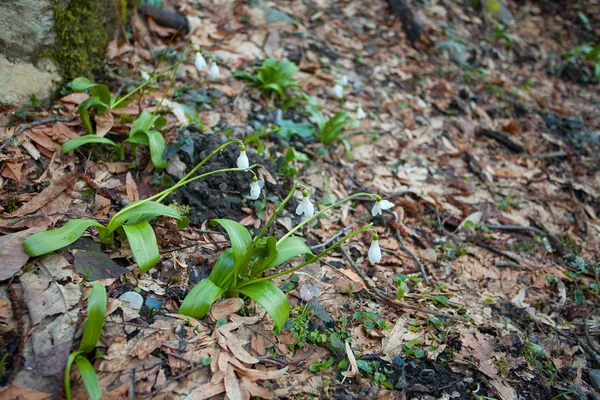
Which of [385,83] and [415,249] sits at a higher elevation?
[385,83]

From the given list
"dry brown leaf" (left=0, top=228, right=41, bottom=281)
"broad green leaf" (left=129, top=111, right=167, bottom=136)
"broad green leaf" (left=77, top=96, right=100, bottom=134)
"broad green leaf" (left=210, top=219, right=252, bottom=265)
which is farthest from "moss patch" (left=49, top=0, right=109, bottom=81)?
"broad green leaf" (left=210, top=219, right=252, bottom=265)

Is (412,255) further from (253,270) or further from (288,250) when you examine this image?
(253,270)

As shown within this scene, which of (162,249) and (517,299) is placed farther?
(517,299)

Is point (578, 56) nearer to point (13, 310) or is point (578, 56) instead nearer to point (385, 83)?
point (385, 83)

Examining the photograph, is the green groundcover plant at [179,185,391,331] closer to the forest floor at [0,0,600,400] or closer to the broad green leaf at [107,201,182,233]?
the forest floor at [0,0,600,400]

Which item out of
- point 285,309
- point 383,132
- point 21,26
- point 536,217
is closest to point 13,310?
point 285,309

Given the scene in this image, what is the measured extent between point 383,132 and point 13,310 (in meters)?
3.49

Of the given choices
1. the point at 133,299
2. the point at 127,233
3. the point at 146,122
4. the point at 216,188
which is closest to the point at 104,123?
the point at 146,122

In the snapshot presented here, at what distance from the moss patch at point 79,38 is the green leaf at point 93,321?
210 centimetres

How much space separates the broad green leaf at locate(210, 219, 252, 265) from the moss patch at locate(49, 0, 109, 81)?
1913mm

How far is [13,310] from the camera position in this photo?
6.61 ft

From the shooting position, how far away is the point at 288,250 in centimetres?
242

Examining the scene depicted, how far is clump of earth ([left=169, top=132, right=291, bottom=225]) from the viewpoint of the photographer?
297 centimetres

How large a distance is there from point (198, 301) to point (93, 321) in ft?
1.71
